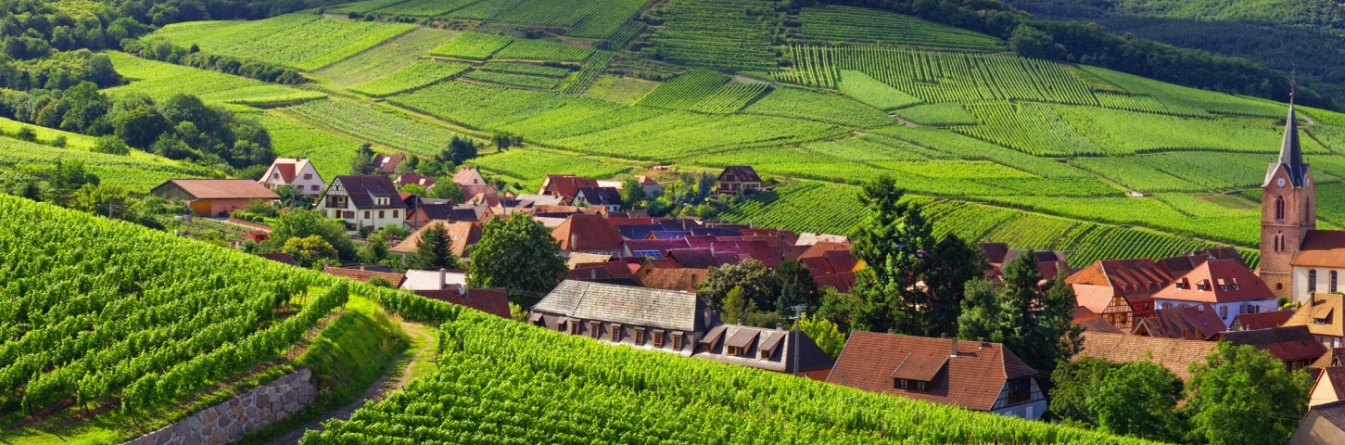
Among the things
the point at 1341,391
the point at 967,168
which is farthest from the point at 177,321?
the point at 967,168

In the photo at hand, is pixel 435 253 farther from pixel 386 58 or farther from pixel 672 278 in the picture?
pixel 386 58

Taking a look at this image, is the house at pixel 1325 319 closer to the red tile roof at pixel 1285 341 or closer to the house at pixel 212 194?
the red tile roof at pixel 1285 341

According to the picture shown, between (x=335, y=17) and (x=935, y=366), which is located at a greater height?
(x=335, y=17)

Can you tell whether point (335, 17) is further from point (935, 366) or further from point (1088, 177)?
point (935, 366)

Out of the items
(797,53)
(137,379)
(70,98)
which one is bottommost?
(137,379)

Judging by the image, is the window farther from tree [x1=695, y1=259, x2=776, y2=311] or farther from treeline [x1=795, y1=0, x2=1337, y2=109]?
treeline [x1=795, y1=0, x2=1337, y2=109]

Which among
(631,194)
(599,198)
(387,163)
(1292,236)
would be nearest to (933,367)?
(1292,236)

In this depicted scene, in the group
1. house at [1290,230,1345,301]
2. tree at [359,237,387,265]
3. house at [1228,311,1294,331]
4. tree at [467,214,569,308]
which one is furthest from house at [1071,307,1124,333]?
tree at [359,237,387,265]
